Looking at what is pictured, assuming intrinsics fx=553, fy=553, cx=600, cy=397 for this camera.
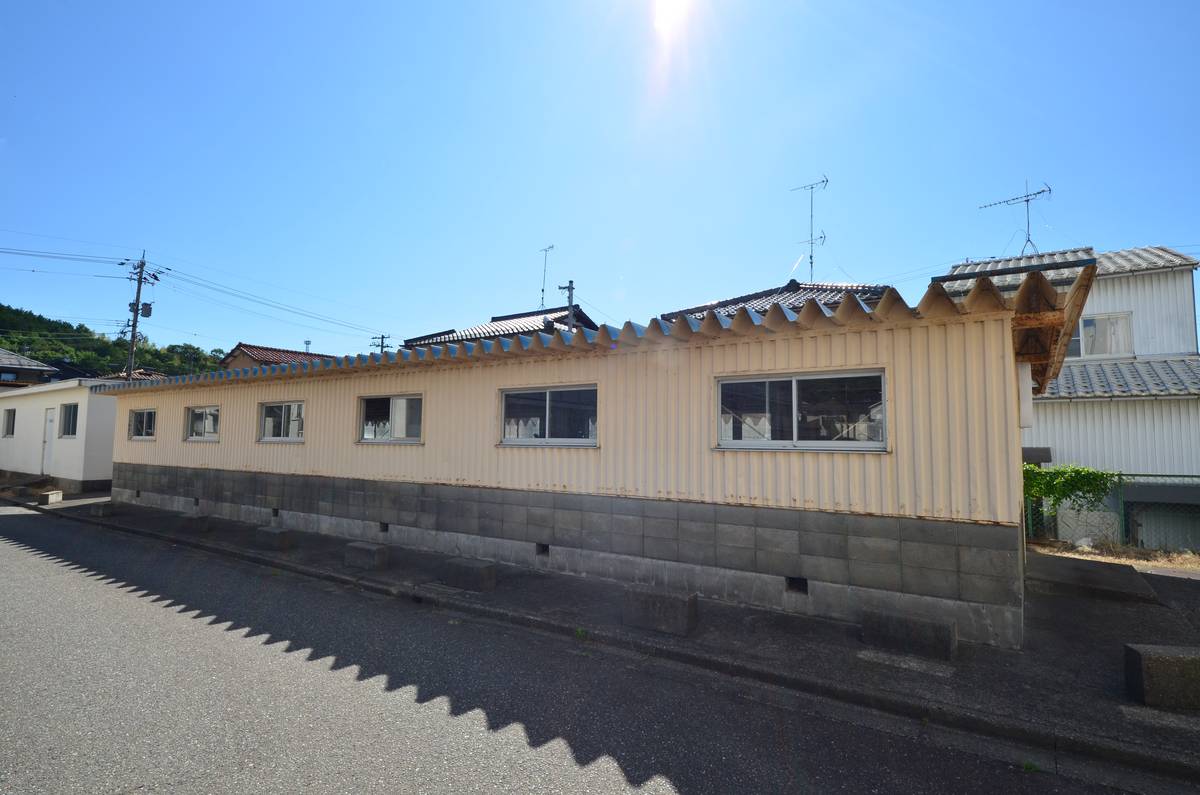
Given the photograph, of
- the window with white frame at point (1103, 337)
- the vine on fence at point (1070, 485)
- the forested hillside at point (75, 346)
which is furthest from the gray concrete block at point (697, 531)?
the forested hillside at point (75, 346)

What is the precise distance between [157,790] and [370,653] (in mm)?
2241

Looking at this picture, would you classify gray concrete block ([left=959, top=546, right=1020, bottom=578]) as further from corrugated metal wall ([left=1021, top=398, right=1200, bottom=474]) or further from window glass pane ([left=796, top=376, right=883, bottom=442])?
corrugated metal wall ([left=1021, top=398, right=1200, bottom=474])

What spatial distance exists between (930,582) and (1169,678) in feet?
5.69

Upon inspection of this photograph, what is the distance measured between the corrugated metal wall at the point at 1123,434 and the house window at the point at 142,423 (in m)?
22.2

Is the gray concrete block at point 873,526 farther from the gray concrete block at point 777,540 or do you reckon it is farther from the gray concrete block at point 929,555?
the gray concrete block at point 777,540

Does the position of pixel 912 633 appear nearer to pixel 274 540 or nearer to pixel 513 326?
pixel 274 540

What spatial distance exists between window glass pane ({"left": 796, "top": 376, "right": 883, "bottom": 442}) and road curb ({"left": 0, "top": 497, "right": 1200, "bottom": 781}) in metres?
2.61

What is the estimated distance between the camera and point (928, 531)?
554cm

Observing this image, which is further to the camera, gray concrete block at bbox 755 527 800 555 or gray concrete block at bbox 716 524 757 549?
gray concrete block at bbox 716 524 757 549

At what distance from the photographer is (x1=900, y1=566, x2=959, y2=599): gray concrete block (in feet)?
17.9

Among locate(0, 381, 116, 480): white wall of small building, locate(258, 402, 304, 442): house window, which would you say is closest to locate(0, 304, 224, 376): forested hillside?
locate(0, 381, 116, 480): white wall of small building

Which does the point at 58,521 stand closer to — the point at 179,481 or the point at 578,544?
the point at 179,481

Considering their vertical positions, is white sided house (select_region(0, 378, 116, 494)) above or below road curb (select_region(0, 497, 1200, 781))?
above

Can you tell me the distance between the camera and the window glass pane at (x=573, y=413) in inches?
314
